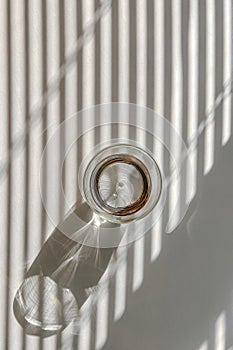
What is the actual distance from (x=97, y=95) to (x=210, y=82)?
0.63 feet

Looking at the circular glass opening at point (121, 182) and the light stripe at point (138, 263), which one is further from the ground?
the circular glass opening at point (121, 182)

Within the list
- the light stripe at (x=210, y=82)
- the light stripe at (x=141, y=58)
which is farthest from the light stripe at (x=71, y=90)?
the light stripe at (x=210, y=82)

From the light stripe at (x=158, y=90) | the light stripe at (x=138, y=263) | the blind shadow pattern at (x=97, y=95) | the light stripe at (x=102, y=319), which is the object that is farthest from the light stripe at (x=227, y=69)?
the light stripe at (x=102, y=319)

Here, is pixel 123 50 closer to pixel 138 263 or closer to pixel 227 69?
pixel 227 69

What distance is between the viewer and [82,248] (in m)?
1.22

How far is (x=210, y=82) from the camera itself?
1.25 m

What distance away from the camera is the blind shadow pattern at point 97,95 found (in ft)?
4.01

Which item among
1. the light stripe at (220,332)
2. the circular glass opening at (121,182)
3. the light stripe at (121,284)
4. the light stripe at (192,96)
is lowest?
the light stripe at (220,332)

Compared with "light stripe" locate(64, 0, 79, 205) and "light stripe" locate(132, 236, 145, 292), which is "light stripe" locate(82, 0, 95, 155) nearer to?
"light stripe" locate(64, 0, 79, 205)

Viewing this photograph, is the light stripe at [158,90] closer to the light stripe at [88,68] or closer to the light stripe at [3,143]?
the light stripe at [88,68]

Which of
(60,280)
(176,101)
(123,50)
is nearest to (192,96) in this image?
(176,101)

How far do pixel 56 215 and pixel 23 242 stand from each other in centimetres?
7

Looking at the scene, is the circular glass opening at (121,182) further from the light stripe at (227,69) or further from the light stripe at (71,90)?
the light stripe at (227,69)

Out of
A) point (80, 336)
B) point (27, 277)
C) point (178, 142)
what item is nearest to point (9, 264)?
point (27, 277)
